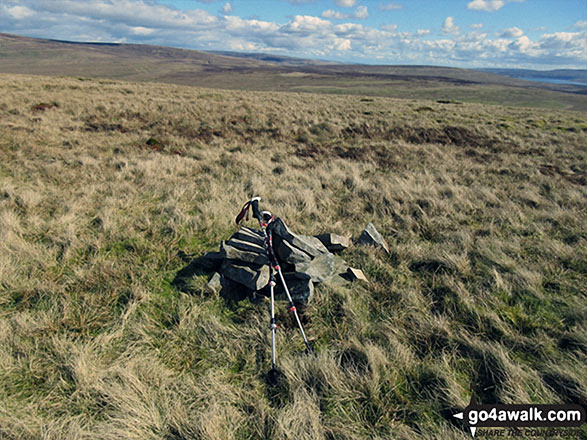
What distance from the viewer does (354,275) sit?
4766mm

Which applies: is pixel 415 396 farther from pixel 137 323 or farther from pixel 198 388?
pixel 137 323

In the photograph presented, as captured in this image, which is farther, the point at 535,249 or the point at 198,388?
the point at 535,249

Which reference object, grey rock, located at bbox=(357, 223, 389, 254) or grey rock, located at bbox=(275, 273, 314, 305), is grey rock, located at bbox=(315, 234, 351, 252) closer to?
grey rock, located at bbox=(357, 223, 389, 254)

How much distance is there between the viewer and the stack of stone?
438 centimetres

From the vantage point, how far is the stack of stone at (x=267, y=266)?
14.4 ft

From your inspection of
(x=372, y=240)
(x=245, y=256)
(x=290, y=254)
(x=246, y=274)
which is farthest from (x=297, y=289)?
(x=372, y=240)

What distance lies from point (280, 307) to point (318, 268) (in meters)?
0.91

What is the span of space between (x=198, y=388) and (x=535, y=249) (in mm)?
6456

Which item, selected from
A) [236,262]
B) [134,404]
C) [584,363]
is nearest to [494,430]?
[584,363]

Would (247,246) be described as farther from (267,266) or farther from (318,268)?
(318,268)

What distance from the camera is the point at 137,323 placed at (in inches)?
147

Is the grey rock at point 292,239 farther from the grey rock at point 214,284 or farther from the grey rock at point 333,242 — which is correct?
the grey rock at point 214,284

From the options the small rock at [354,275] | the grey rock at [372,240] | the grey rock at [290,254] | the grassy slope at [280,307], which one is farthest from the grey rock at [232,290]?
the grey rock at [372,240]

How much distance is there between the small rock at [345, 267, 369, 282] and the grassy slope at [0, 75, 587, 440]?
16 cm
